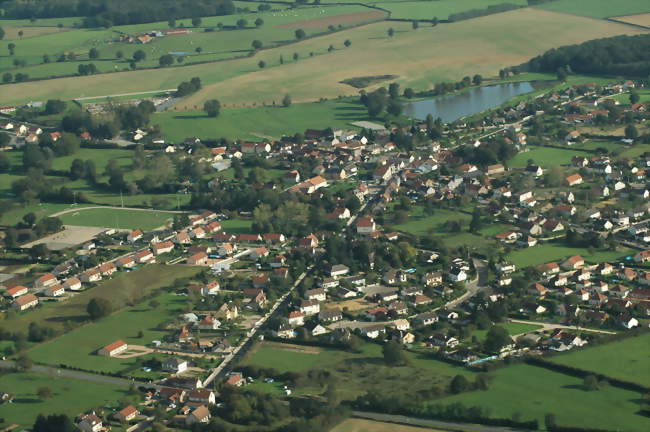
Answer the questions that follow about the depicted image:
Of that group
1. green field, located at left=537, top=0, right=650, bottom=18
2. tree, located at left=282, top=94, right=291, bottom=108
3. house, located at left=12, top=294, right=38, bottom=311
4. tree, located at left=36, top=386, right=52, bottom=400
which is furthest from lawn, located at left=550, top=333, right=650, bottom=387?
green field, located at left=537, top=0, right=650, bottom=18

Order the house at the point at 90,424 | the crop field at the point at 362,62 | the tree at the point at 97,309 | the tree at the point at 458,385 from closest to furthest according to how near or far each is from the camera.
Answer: the house at the point at 90,424 < the tree at the point at 458,385 < the tree at the point at 97,309 < the crop field at the point at 362,62

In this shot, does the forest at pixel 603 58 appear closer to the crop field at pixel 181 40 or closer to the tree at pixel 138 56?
the crop field at pixel 181 40

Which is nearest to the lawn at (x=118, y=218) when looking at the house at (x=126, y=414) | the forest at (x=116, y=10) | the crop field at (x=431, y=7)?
the house at (x=126, y=414)

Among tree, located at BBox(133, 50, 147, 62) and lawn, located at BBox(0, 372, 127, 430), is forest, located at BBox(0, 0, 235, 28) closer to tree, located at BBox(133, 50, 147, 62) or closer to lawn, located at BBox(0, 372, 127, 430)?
tree, located at BBox(133, 50, 147, 62)

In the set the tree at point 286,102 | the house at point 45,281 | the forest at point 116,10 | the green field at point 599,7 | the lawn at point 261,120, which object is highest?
the forest at point 116,10

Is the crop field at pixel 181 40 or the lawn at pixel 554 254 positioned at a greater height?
the crop field at pixel 181 40

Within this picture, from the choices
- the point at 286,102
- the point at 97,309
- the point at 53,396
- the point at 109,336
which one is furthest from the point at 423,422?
the point at 286,102
